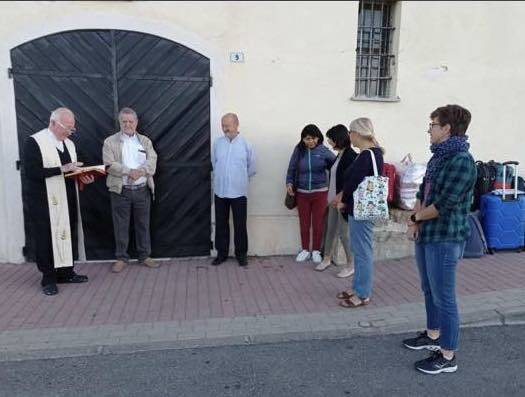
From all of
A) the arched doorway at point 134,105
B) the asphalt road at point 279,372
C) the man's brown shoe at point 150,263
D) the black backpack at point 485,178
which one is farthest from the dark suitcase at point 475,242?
the man's brown shoe at point 150,263

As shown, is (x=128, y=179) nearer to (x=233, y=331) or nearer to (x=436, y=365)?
(x=233, y=331)

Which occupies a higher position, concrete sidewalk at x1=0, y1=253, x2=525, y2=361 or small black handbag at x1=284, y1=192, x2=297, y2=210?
small black handbag at x1=284, y1=192, x2=297, y2=210

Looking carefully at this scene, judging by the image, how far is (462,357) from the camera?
11.1ft

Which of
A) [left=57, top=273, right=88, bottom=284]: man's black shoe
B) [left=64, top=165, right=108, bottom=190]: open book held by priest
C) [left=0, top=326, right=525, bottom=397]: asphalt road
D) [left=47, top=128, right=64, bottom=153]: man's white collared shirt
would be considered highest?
[left=47, top=128, right=64, bottom=153]: man's white collared shirt

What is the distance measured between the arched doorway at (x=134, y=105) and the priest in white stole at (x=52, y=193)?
0.79 m

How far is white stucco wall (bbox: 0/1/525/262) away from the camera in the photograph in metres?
5.17

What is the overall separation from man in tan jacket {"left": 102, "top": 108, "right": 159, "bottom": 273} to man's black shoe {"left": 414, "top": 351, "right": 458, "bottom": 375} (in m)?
3.44

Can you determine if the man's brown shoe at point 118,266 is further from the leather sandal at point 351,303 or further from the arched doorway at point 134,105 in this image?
the leather sandal at point 351,303

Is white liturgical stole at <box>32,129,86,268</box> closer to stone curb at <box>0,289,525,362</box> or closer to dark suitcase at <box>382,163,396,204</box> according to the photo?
stone curb at <box>0,289,525,362</box>

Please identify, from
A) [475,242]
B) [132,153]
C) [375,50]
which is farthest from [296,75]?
[475,242]

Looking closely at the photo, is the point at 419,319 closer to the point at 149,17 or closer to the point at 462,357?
the point at 462,357

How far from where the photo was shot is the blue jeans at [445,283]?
9.97 feet

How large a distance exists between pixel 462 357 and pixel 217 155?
3320 millimetres

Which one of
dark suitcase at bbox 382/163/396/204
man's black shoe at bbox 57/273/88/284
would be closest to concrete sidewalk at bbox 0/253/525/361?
man's black shoe at bbox 57/273/88/284
